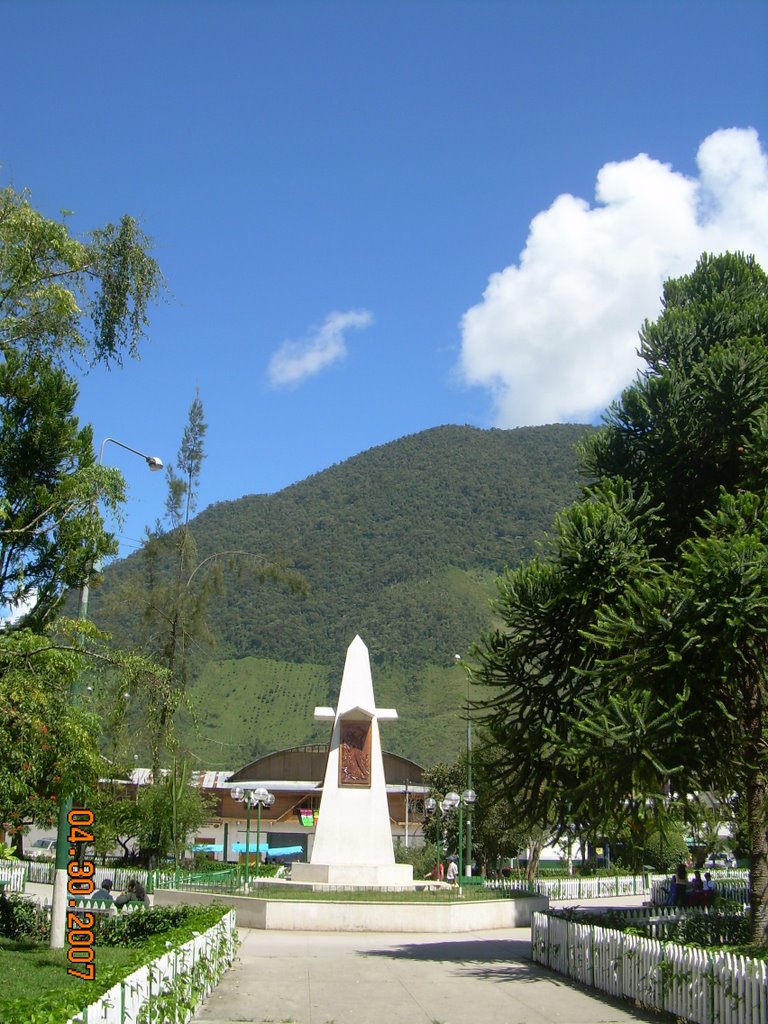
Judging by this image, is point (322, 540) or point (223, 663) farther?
point (322, 540)

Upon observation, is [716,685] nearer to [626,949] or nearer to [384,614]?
[626,949]

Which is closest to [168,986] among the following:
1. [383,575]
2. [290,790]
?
[290,790]

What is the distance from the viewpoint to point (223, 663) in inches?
5000

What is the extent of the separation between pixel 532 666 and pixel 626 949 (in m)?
6.46

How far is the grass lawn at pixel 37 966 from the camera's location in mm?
10945

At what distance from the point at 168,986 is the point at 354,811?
1680 centimetres

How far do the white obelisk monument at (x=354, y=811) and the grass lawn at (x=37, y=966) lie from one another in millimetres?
9720

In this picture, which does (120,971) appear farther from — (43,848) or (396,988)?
(43,848)

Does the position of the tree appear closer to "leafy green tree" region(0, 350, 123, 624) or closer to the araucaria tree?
"leafy green tree" region(0, 350, 123, 624)

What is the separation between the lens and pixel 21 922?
17.2 m

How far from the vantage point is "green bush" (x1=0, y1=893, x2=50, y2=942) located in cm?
1694

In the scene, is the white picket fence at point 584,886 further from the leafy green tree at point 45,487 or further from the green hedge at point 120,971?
the leafy green tree at point 45,487

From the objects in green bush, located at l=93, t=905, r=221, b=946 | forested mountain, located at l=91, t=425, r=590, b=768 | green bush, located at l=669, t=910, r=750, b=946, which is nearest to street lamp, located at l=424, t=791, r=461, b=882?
→ green bush, located at l=669, t=910, r=750, b=946

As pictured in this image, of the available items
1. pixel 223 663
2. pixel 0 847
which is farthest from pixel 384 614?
pixel 0 847
